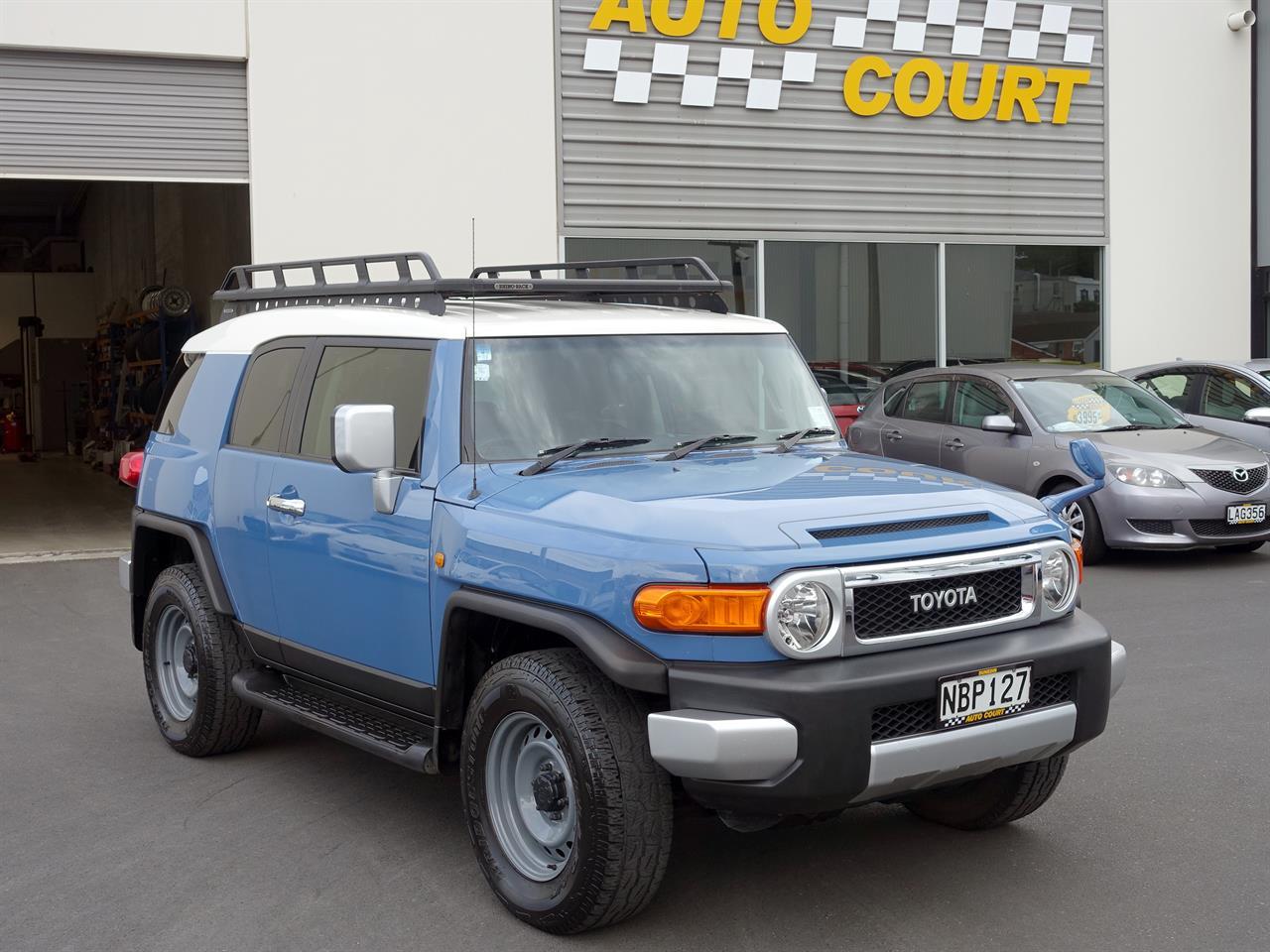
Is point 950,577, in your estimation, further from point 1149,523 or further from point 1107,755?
point 1149,523

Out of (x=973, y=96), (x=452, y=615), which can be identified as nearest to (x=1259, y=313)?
(x=973, y=96)

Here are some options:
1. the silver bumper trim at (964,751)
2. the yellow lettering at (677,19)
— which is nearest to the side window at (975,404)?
the yellow lettering at (677,19)

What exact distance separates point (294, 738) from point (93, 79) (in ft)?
26.6

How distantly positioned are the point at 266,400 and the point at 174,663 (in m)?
1.39

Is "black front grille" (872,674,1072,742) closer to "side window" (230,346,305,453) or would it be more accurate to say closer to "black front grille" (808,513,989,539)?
"black front grille" (808,513,989,539)

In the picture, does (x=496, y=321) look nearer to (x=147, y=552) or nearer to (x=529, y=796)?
(x=529, y=796)

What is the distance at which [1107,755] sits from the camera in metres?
5.77

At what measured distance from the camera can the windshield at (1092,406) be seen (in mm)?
11438

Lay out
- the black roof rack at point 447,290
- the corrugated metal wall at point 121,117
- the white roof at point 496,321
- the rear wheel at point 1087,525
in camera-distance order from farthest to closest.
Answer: the corrugated metal wall at point 121,117 < the rear wheel at point 1087,525 < the black roof rack at point 447,290 < the white roof at point 496,321

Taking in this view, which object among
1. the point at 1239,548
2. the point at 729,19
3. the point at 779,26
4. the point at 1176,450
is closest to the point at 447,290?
the point at 1176,450

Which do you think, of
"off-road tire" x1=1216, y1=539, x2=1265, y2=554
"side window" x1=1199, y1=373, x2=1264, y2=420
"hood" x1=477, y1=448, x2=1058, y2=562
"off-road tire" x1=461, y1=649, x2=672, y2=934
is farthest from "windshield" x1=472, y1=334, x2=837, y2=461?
"side window" x1=1199, y1=373, x2=1264, y2=420

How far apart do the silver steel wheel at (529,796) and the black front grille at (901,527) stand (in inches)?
38.9

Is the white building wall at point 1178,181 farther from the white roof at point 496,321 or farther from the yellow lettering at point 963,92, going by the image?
the white roof at point 496,321

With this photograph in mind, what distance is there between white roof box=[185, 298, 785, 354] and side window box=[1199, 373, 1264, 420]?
28.2 ft
